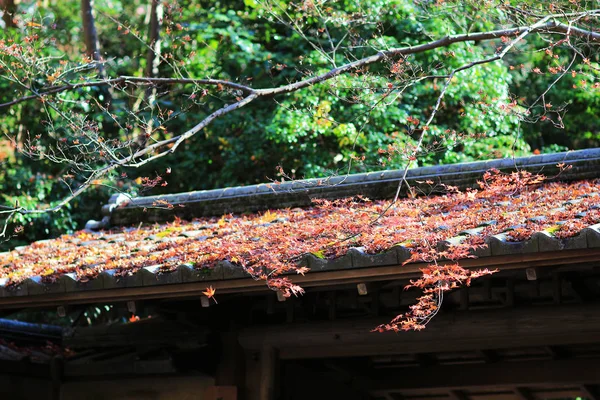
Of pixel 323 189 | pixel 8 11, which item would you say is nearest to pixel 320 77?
pixel 323 189

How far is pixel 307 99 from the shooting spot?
12406mm

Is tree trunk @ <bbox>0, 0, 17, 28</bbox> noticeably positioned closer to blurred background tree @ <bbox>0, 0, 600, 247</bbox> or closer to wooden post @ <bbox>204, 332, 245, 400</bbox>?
blurred background tree @ <bbox>0, 0, 600, 247</bbox>

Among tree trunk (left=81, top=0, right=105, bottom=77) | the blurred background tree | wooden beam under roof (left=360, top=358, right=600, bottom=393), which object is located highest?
tree trunk (left=81, top=0, right=105, bottom=77)

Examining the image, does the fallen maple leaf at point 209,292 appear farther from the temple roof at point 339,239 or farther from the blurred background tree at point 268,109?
the blurred background tree at point 268,109

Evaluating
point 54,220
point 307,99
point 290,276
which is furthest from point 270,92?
point 54,220

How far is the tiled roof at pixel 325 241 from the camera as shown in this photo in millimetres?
4605

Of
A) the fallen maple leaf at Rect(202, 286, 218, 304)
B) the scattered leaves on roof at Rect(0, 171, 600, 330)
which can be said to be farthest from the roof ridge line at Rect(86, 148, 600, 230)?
the fallen maple leaf at Rect(202, 286, 218, 304)

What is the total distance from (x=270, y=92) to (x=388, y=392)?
3.05m

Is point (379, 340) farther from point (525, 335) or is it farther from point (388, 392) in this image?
point (388, 392)

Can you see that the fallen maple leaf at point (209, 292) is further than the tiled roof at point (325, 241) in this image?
Yes

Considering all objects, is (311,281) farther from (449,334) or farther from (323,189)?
(323,189)

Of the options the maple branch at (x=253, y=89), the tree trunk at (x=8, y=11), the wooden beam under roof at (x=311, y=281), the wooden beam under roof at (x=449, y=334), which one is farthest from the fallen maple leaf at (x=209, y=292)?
the tree trunk at (x=8, y=11)

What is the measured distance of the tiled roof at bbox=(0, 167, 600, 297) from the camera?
461cm

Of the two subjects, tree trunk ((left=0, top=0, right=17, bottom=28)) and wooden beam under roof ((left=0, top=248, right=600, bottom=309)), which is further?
tree trunk ((left=0, top=0, right=17, bottom=28))
